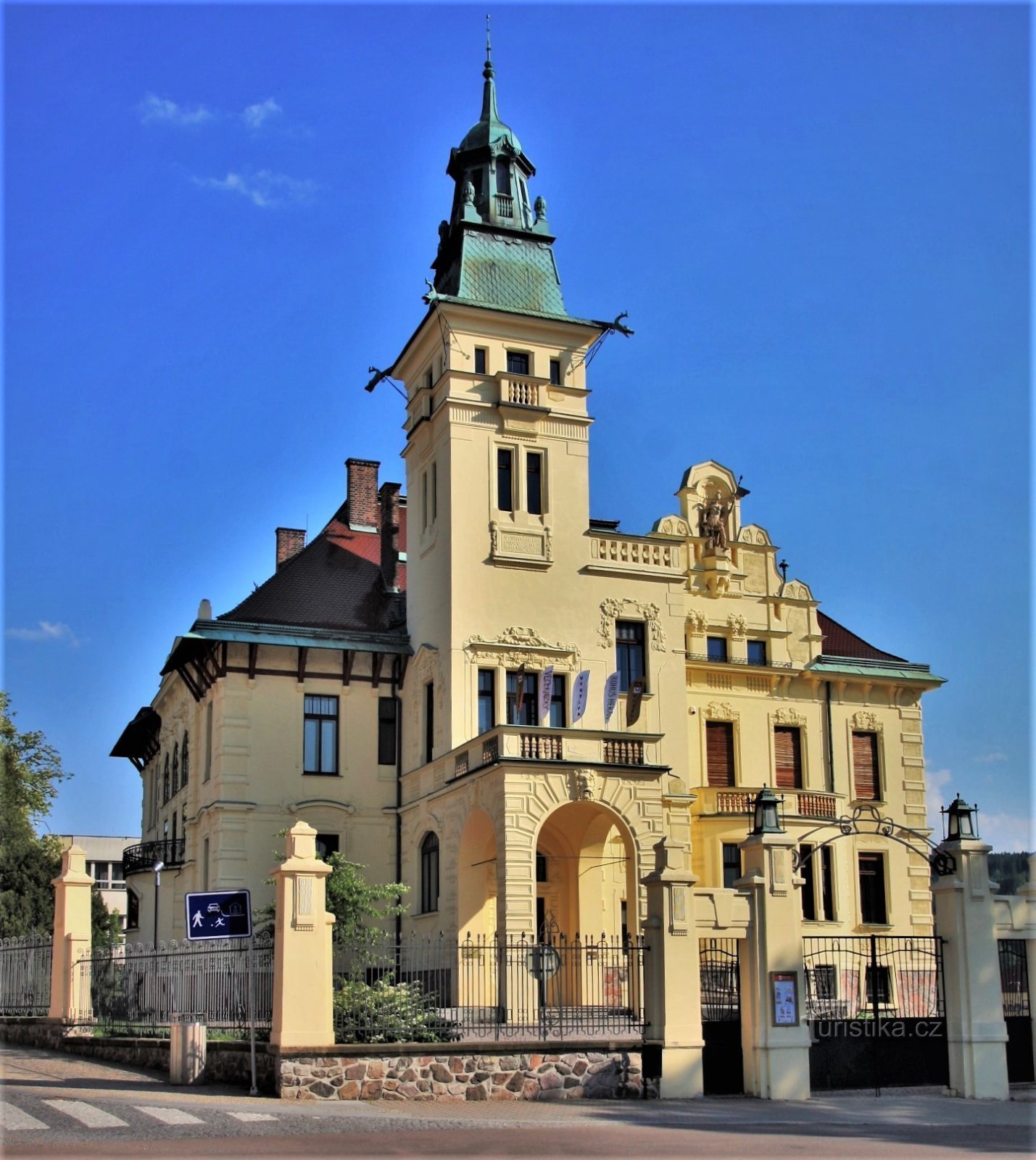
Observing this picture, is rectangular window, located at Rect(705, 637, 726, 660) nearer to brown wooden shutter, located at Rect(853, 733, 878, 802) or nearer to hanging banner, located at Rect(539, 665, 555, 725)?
brown wooden shutter, located at Rect(853, 733, 878, 802)

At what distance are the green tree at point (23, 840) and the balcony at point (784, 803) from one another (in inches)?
859

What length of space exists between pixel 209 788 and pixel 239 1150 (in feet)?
78.9

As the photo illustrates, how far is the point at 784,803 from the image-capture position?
127 ft

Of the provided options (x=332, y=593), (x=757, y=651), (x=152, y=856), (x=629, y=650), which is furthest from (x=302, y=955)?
(x=152, y=856)

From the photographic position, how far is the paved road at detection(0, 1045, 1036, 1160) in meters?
15.1

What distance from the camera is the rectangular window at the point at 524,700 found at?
35688mm

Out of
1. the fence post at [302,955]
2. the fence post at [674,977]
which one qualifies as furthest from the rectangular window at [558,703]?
the fence post at [302,955]

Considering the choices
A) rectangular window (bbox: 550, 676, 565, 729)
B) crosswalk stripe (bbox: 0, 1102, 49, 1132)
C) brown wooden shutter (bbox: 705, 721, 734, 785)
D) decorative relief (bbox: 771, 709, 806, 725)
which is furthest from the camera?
decorative relief (bbox: 771, 709, 806, 725)

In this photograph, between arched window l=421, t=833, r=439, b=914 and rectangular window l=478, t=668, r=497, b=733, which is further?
rectangular window l=478, t=668, r=497, b=733

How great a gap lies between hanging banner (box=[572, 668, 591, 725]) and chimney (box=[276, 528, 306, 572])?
47.2ft

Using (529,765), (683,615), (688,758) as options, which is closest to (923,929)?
(688,758)

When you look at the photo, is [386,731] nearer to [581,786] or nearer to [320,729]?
[320,729]

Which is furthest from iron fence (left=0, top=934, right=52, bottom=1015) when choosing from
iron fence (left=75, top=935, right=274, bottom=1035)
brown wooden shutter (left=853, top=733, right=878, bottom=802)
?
brown wooden shutter (left=853, top=733, right=878, bottom=802)

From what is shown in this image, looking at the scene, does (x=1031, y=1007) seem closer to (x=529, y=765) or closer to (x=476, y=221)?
(x=529, y=765)
